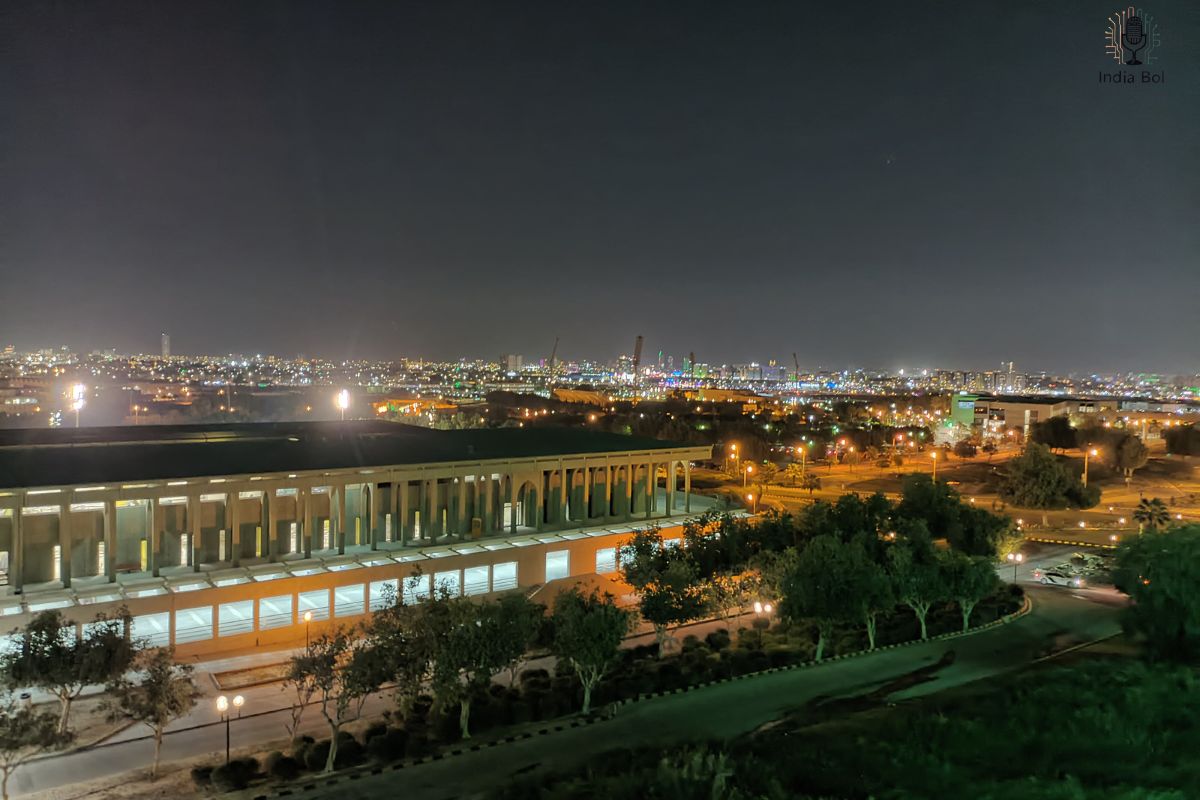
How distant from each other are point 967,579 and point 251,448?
83.5 feet

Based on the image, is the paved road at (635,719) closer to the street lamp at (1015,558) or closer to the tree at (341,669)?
the tree at (341,669)

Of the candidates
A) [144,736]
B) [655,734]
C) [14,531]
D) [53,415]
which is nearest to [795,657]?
[655,734]

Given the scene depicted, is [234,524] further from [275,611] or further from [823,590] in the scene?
[823,590]

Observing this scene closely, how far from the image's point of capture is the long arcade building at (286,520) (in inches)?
937

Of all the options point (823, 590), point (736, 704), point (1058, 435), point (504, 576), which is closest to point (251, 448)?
point (504, 576)

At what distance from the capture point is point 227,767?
51.4ft

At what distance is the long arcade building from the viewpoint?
23.8 m

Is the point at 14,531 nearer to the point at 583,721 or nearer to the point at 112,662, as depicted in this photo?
the point at 112,662

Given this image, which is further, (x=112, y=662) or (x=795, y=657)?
(x=795, y=657)

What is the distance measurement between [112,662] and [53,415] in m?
71.8

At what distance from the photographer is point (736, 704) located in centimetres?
1989

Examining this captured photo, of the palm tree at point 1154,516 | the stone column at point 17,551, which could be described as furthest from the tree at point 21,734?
the palm tree at point 1154,516

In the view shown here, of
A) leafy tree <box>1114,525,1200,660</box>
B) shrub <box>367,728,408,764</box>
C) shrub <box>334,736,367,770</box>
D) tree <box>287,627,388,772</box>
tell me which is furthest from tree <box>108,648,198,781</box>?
leafy tree <box>1114,525,1200,660</box>

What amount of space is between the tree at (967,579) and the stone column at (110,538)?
1006 inches
